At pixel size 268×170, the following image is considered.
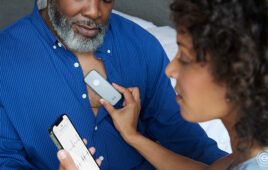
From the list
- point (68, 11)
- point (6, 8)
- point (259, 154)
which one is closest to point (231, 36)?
point (259, 154)

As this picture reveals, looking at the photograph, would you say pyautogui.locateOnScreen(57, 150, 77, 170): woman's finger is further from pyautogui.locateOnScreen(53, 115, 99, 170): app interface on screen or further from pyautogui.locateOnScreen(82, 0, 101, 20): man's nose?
pyautogui.locateOnScreen(82, 0, 101, 20): man's nose

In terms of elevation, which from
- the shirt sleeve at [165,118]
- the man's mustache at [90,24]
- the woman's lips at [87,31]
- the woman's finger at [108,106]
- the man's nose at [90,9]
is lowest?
the shirt sleeve at [165,118]

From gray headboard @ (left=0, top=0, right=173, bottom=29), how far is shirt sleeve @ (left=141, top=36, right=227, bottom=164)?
0.84 metres

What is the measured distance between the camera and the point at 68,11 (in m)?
1.03

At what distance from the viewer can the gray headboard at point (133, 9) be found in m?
2.03

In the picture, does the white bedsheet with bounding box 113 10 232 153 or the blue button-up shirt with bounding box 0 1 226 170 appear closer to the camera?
the blue button-up shirt with bounding box 0 1 226 170

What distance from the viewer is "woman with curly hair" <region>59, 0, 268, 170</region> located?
0.57m

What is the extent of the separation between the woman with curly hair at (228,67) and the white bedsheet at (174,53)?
527mm

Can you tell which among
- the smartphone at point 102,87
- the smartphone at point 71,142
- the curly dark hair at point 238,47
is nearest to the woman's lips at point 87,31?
the smartphone at point 102,87

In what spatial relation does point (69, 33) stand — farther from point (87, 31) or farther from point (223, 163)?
point (223, 163)

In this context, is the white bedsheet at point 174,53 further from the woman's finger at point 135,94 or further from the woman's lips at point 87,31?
the woman's lips at point 87,31

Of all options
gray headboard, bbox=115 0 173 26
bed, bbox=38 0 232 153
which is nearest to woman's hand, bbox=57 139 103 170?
bed, bbox=38 0 232 153

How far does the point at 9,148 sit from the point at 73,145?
27cm

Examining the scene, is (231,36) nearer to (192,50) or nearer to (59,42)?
(192,50)
